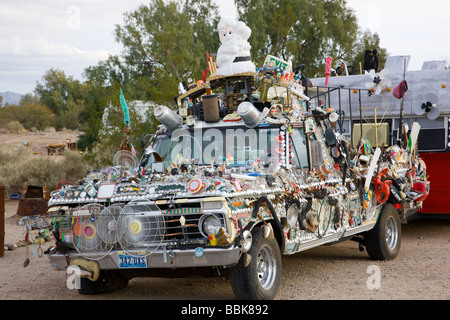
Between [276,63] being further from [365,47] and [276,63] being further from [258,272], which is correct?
[365,47]

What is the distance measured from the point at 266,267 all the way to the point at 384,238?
142 inches

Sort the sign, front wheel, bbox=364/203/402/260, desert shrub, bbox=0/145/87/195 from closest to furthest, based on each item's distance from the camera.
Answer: the sign < front wheel, bbox=364/203/402/260 < desert shrub, bbox=0/145/87/195

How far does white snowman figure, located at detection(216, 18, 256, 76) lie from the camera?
32.6ft

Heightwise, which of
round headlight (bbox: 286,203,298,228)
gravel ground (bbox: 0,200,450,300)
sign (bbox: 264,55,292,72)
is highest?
sign (bbox: 264,55,292,72)

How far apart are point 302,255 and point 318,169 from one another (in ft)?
9.34

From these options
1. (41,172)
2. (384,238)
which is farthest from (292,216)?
(41,172)

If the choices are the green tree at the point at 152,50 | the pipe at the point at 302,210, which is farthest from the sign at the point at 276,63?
the green tree at the point at 152,50

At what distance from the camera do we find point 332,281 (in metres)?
8.52

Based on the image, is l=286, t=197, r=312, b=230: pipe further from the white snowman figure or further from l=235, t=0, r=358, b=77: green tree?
l=235, t=0, r=358, b=77: green tree

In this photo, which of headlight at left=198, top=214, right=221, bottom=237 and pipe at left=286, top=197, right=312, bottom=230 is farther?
pipe at left=286, top=197, right=312, bottom=230

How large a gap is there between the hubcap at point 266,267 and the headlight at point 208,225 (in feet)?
2.60

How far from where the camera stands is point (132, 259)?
263 inches

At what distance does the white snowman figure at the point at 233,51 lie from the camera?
391 inches

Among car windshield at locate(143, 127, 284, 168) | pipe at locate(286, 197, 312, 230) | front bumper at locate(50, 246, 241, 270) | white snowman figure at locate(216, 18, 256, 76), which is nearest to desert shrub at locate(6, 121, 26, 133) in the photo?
white snowman figure at locate(216, 18, 256, 76)
